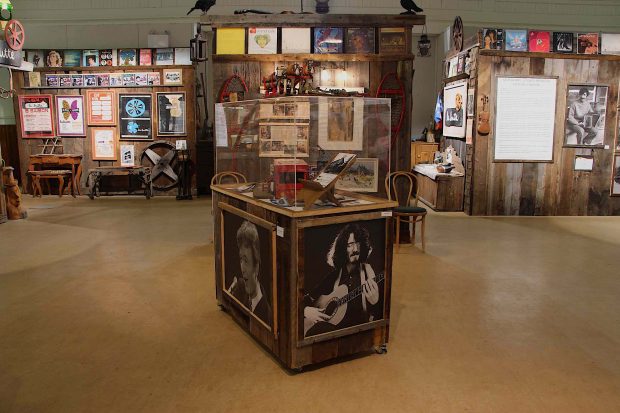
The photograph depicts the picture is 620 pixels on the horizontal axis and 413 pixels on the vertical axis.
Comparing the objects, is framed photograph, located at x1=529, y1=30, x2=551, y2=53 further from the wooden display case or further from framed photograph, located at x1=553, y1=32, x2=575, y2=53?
the wooden display case

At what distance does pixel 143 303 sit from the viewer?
4.36 m

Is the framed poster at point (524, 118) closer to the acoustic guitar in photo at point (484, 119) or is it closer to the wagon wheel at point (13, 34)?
the acoustic guitar in photo at point (484, 119)

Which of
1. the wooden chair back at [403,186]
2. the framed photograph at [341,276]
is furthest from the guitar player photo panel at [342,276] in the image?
the wooden chair back at [403,186]

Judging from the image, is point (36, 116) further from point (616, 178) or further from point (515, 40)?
point (616, 178)

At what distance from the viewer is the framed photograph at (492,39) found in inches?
322

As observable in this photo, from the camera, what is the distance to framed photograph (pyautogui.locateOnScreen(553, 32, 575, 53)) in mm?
8281

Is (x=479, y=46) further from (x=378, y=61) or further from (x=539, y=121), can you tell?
(x=378, y=61)

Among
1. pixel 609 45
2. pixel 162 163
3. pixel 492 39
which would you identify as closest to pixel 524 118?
pixel 492 39

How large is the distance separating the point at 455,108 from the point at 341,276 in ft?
23.3

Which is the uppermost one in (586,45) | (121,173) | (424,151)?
(586,45)

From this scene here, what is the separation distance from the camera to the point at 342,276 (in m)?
3.23

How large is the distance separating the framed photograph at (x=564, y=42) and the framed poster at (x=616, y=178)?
6.18 ft

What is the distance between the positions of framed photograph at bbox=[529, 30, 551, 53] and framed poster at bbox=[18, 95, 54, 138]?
8.87m

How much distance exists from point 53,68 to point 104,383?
9.05m
